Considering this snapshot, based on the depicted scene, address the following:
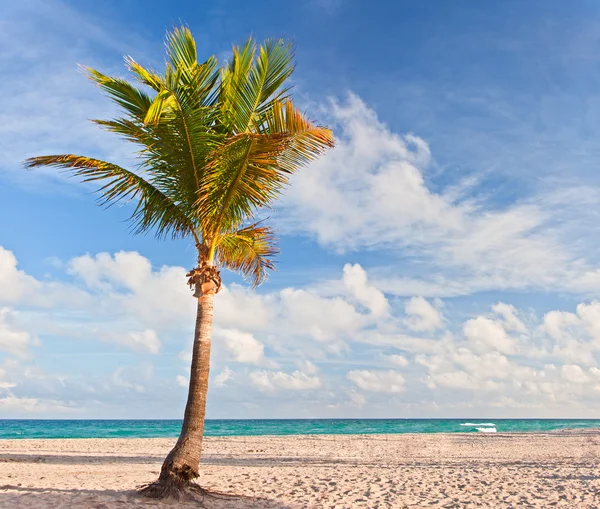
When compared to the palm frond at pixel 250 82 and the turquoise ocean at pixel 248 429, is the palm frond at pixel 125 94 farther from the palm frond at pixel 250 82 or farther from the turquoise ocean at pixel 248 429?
the turquoise ocean at pixel 248 429

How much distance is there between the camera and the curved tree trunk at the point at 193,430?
820 centimetres

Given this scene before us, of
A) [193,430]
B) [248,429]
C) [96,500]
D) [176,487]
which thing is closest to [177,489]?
[176,487]

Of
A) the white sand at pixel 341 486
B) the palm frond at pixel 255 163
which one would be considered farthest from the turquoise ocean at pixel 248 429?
the palm frond at pixel 255 163

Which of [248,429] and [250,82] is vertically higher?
[250,82]

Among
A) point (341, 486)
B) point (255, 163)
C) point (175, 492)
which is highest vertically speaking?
point (255, 163)

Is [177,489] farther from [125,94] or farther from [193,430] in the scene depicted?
[125,94]

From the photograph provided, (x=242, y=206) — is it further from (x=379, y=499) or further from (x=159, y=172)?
(x=379, y=499)

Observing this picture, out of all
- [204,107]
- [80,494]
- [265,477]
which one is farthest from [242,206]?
[265,477]

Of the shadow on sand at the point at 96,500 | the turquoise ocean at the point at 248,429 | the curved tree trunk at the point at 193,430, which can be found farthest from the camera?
the turquoise ocean at the point at 248,429

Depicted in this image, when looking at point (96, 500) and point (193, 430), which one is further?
point (193, 430)

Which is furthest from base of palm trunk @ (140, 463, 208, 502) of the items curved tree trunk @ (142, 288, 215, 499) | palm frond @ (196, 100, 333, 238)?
palm frond @ (196, 100, 333, 238)

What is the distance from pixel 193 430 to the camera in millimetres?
8508

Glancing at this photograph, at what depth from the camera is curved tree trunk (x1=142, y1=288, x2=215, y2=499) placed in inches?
323

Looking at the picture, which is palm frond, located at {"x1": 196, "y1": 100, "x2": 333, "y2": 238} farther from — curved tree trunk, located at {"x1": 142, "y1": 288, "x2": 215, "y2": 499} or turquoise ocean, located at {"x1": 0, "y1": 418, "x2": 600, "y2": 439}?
turquoise ocean, located at {"x1": 0, "y1": 418, "x2": 600, "y2": 439}
